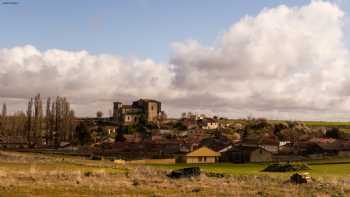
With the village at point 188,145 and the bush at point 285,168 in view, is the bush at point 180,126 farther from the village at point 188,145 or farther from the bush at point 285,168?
the bush at point 285,168

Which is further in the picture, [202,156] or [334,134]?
[334,134]

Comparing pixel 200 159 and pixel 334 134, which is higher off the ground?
pixel 334 134

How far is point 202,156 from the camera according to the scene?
327 feet

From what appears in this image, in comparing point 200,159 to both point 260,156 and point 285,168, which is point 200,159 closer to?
point 260,156

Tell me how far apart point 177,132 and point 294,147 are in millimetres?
53140

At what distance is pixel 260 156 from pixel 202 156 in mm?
11524

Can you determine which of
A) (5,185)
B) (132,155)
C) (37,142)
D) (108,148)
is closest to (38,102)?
(37,142)

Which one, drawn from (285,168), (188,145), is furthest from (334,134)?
(285,168)

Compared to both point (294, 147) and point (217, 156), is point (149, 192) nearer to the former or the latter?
point (217, 156)

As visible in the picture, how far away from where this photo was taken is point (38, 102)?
132 metres

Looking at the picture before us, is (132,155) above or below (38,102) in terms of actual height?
below

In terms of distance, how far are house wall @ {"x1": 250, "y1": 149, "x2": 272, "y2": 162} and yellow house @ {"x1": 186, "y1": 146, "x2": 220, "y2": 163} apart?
817 centimetres

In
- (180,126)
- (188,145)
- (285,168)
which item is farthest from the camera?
(180,126)

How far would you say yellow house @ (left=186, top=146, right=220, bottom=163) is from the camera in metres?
98.1
